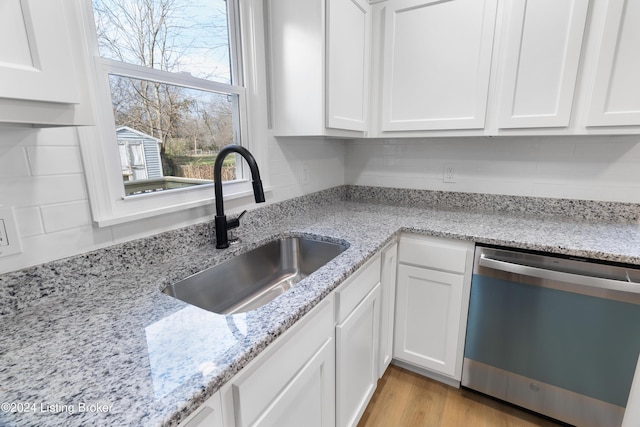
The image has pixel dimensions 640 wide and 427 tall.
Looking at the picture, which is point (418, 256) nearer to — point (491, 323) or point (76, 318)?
point (491, 323)

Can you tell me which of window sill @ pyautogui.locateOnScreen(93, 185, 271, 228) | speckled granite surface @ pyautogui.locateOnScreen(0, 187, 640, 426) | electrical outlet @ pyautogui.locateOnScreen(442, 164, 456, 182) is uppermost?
electrical outlet @ pyautogui.locateOnScreen(442, 164, 456, 182)

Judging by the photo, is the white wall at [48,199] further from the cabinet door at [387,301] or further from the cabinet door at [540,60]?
the cabinet door at [540,60]

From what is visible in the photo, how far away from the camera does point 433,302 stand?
5.20ft

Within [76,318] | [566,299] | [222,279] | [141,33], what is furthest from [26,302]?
[566,299]

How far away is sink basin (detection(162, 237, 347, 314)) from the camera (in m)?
1.10

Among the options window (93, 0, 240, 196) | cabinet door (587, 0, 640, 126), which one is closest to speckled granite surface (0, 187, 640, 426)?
window (93, 0, 240, 196)

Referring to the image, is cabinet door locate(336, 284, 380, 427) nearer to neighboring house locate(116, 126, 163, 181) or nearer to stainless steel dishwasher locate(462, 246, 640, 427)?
stainless steel dishwasher locate(462, 246, 640, 427)

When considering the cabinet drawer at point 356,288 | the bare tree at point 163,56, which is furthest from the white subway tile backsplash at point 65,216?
the cabinet drawer at point 356,288

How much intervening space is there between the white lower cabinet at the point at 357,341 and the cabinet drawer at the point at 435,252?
27 cm

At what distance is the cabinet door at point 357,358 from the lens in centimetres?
113

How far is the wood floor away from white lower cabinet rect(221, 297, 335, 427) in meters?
0.55

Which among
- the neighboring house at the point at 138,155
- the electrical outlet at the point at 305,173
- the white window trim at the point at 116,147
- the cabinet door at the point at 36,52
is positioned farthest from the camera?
the electrical outlet at the point at 305,173

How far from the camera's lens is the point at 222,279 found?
3.90 ft

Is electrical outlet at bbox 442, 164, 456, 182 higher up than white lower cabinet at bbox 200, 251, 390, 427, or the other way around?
electrical outlet at bbox 442, 164, 456, 182
